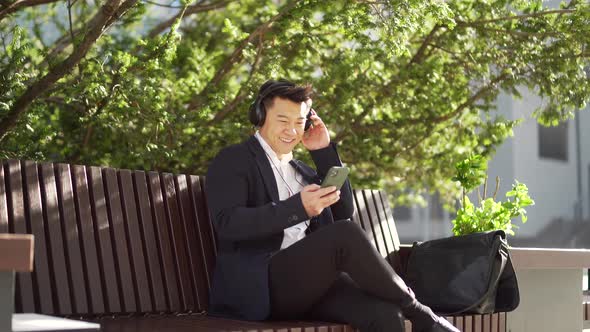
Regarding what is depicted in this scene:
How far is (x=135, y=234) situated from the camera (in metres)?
4.72

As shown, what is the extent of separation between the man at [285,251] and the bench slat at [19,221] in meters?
0.80

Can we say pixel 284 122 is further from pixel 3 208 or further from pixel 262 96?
pixel 3 208

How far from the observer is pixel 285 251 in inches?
169

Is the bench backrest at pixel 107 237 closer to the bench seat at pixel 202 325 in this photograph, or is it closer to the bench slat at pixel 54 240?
the bench slat at pixel 54 240

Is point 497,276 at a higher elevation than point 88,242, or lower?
lower

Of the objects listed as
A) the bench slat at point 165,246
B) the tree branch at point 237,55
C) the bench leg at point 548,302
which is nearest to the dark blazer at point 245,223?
the bench slat at point 165,246

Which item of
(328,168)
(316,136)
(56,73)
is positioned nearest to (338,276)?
(328,168)

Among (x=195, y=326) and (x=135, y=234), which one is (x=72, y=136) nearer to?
(x=135, y=234)

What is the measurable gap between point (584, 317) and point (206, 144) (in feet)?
10.8

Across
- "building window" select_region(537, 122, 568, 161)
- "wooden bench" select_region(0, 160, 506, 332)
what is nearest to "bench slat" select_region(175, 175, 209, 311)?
"wooden bench" select_region(0, 160, 506, 332)

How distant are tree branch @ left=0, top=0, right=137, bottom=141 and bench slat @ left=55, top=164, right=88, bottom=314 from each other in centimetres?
151

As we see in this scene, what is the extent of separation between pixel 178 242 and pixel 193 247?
0.33 feet

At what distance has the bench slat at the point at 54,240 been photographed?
4332 mm

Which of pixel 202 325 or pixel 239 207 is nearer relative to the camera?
pixel 202 325
